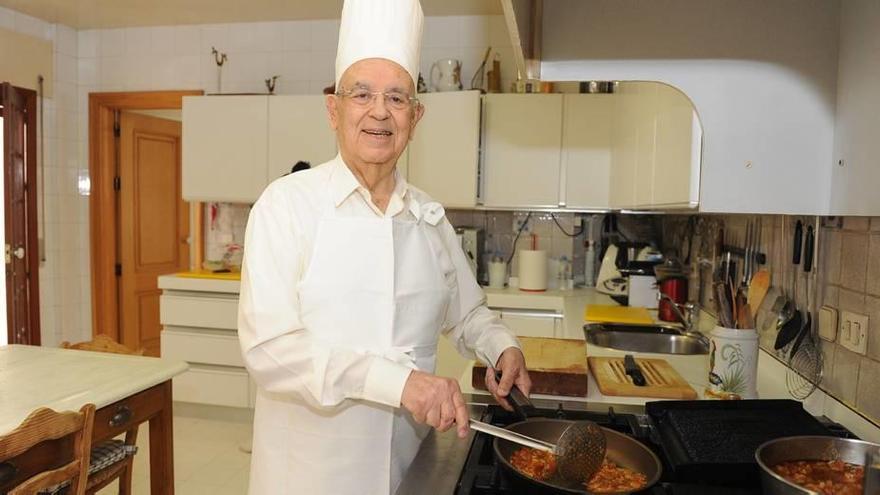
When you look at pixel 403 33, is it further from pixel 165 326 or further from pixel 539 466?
pixel 165 326

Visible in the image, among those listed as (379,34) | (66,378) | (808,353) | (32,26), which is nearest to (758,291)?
(808,353)

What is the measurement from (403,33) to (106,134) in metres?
3.90

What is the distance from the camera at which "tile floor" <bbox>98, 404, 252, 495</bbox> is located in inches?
120

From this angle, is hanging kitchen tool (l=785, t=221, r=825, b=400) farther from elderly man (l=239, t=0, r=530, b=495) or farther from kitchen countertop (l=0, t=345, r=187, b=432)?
kitchen countertop (l=0, t=345, r=187, b=432)

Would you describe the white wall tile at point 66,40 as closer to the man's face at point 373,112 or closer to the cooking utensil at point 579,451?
the man's face at point 373,112

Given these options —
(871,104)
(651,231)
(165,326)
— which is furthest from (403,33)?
(165,326)

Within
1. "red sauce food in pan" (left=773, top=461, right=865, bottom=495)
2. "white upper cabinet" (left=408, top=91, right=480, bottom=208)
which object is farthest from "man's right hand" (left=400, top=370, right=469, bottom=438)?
"white upper cabinet" (left=408, top=91, right=480, bottom=208)

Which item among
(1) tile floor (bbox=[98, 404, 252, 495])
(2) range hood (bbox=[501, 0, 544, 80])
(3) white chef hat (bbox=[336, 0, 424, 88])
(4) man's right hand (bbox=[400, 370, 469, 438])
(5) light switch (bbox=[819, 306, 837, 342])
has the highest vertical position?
(3) white chef hat (bbox=[336, 0, 424, 88])

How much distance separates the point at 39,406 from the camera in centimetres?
174

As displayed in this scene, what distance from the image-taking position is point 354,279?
133 centimetres

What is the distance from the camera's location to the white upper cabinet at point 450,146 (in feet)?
11.6

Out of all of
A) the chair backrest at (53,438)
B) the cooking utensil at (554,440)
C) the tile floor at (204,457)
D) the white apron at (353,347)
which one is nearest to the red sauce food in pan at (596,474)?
the cooking utensil at (554,440)

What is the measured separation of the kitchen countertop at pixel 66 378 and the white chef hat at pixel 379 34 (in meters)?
1.22

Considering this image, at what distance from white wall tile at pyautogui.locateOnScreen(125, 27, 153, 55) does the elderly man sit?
3.58m
